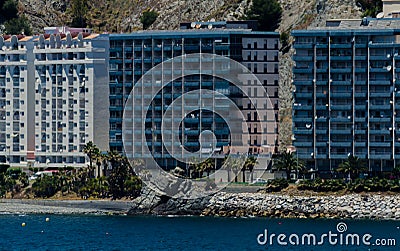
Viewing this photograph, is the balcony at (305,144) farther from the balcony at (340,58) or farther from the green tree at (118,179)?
the green tree at (118,179)

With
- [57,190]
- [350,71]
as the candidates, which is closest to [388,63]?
[350,71]

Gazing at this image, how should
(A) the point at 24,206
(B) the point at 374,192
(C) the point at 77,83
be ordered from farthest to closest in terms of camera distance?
(C) the point at 77,83
(A) the point at 24,206
(B) the point at 374,192

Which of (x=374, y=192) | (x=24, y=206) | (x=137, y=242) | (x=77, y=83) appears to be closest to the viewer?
(x=137, y=242)

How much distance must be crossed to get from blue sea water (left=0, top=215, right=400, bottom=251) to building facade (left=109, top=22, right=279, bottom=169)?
14694 millimetres

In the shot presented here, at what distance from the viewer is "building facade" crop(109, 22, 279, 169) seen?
6900 inches

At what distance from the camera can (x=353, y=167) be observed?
166500mm

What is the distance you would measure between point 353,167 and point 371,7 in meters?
37.7

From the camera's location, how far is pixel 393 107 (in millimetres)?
168875

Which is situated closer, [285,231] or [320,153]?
[285,231]

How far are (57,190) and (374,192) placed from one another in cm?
3616

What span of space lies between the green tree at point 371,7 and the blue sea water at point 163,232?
4335 centimetres

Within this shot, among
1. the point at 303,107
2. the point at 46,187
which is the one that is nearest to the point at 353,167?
the point at 303,107

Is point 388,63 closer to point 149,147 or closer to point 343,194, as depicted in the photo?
point 343,194

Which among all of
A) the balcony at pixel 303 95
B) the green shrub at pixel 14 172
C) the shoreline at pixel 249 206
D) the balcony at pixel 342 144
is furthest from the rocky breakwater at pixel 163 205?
the green shrub at pixel 14 172
